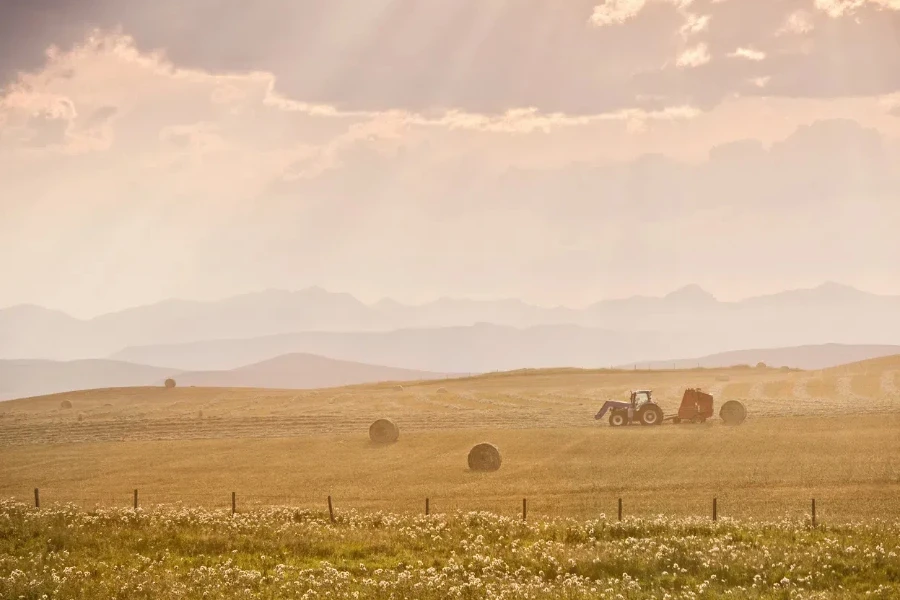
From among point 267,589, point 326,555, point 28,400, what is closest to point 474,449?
point 326,555

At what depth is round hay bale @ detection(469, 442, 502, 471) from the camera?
4181 centimetres

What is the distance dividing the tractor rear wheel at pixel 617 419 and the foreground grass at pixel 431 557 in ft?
98.4

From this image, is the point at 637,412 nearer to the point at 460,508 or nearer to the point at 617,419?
the point at 617,419

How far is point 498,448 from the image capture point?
1887 inches

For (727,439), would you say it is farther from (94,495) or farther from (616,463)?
(94,495)

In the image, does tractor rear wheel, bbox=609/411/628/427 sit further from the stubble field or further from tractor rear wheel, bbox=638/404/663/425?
the stubble field

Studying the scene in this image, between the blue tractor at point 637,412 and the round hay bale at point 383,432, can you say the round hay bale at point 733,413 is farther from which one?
the round hay bale at point 383,432

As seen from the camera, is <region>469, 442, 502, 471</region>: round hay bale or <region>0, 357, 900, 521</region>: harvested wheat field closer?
<region>0, 357, 900, 521</region>: harvested wheat field

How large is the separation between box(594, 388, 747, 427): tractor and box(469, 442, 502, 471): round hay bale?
16979 mm

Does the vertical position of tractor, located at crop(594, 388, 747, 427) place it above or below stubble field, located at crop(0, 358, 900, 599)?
above

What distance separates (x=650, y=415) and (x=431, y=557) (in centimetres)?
3584

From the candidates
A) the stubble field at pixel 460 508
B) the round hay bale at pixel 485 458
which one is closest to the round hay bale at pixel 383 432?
the stubble field at pixel 460 508

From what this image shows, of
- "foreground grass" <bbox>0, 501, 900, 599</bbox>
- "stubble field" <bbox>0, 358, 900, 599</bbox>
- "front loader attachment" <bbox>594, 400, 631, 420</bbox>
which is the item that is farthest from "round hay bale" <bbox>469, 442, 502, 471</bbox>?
"front loader attachment" <bbox>594, 400, 631, 420</bbox>

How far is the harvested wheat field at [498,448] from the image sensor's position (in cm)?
3319
